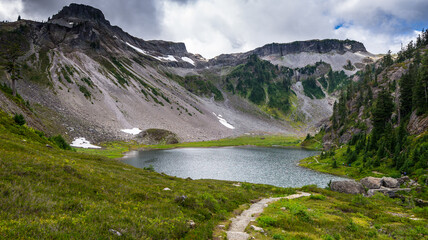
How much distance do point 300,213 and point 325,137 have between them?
148698 millimetres

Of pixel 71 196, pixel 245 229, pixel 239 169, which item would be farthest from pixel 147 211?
pixel 239 169

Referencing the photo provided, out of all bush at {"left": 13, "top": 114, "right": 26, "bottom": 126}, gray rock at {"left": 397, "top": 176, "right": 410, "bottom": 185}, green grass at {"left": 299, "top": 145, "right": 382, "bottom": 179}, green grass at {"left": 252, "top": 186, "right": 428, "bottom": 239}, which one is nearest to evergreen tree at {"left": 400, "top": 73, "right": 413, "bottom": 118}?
green grass at {"left": 299, "top": 145, "right": 382, "bottom": 179}

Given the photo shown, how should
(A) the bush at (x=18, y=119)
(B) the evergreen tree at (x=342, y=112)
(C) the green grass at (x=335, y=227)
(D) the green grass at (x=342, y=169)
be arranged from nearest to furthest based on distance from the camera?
(C) the green grass at (x=335, y=227) < (A) the bush at (x=18, y=119) < (D) the green grass at (x=342, y=169) < (B) the evergreen tree at (x=342, y=112)

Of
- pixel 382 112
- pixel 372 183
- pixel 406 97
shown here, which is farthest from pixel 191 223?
pixel 406 97

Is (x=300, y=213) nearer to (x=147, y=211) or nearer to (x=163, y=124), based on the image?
(x=147, y=211)

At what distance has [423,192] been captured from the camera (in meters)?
36.1

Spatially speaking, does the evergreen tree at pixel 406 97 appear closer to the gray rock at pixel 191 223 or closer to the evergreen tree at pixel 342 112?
the evergreen tree at pixel 342 112

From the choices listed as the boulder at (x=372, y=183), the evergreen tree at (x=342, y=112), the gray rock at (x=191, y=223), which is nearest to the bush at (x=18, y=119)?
the gray rock at (x=191, y=223)

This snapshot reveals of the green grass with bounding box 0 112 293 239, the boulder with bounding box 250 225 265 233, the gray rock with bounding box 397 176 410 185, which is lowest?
the gray rock with bounding box 397 176 410 185

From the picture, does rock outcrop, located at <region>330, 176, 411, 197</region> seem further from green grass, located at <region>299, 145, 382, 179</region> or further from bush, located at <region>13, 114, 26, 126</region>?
bush, located at <region>13, 114, 26, 126</region>

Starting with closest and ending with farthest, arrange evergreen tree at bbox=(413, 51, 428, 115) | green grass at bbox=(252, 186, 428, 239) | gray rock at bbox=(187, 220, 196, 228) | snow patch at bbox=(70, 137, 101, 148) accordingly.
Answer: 1. gray rock at bbox=(187, 220, 196, 228)
2. green grass at bbox=(252, 186, 428, 239)
3. evergreen tree at bbox=(413, 51, 428, 115)
4. snow patch at bbox=(70, 137, 101, 148)

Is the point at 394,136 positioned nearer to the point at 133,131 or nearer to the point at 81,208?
A: the point at 81,208

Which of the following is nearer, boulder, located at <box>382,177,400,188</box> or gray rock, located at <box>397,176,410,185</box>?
boulder, located at <box>382,177,400,188</box>

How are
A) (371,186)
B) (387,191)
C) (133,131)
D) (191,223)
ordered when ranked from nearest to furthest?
(191,223), (387,191), (371,186), (133,131)
